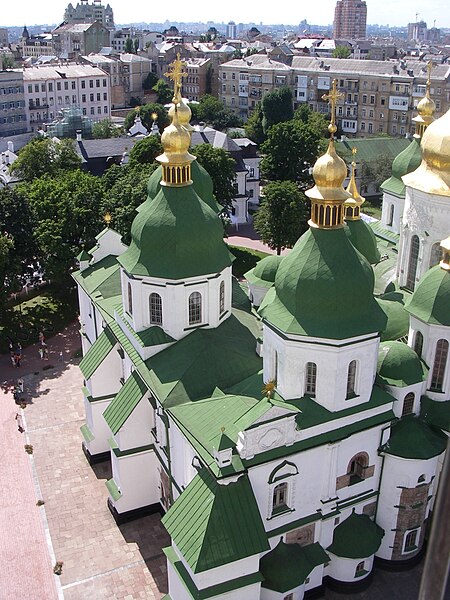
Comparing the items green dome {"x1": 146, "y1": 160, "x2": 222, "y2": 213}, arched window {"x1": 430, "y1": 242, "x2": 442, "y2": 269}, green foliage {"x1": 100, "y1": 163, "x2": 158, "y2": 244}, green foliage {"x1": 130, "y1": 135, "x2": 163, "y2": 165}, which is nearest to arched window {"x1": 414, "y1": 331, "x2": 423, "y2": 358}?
arched window {"x1": 430, "y1": 242, "x2": 442, "y2": 269}

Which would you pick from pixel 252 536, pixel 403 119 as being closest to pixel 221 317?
pixel 252 536

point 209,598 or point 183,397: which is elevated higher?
point 183,397

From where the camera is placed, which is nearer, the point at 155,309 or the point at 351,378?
the point at 351,378

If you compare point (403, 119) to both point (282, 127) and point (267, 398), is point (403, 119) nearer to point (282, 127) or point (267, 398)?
point (282, 127)

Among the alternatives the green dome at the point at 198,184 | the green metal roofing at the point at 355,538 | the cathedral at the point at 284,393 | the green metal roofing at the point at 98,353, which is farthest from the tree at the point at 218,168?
the green metal roofing at the point at 355,538

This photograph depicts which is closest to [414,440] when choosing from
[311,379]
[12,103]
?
[311,379]

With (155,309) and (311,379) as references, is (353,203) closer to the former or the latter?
(155,309)

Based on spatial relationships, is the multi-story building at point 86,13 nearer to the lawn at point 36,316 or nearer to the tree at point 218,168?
the tree at point 218,168
